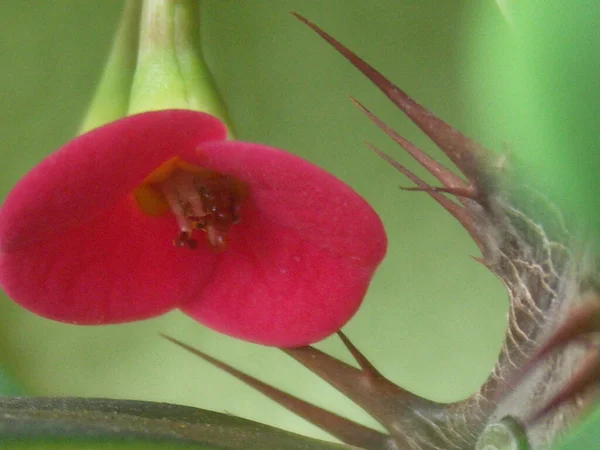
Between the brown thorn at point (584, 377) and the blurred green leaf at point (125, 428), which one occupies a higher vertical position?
the brown thorn at point (584, 377)

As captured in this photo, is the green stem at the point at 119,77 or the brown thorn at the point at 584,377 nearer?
the brown thorn at the point at 584,377

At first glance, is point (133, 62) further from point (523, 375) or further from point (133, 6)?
point (523, 375)

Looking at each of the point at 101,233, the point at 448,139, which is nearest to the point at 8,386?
the point at 101,233

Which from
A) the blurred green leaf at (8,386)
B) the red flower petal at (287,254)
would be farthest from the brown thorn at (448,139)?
the blurred green leaf at (8,386)

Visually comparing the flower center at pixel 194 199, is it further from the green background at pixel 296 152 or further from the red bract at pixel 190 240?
the green background at pixel 296 152

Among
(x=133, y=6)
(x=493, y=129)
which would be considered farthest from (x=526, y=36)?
(x=133, y=6)

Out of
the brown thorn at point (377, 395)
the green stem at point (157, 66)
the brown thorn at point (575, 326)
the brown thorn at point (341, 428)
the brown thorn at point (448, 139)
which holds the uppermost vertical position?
the brown thorn at point (448, 139)
